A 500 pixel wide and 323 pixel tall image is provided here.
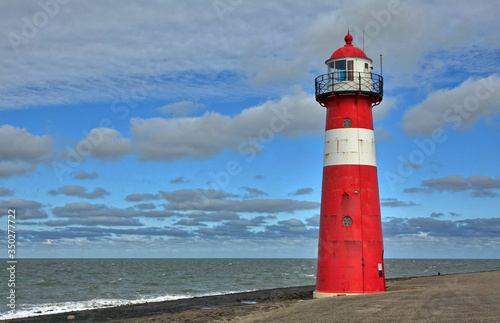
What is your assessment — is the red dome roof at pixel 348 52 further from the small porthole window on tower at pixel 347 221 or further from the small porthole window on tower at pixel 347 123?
the small porthole window on tower at pixel 347 221

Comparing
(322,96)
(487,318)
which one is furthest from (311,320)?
(322,96)

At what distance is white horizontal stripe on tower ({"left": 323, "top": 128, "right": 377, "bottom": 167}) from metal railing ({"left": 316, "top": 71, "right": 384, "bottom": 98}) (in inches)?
67.3

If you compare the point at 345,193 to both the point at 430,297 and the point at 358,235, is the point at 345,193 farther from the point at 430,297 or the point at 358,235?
the point at 430,297

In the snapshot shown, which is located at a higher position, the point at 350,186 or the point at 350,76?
the point at 350,76

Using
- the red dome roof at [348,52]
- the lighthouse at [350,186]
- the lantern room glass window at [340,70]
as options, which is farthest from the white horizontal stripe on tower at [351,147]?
the red dome roof at [348,52]

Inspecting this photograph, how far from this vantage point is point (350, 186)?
23.3m

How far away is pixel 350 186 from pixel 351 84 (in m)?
4.53

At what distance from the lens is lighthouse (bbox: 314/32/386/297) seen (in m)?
23.2

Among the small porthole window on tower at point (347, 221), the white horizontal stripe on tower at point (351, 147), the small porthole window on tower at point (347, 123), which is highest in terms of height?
the small porthole window on tower at point (347, 123)

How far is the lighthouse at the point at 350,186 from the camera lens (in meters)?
23.2

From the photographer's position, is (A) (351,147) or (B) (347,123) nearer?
(A) (351,147)

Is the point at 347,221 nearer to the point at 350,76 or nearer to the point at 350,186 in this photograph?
the point at 350,186

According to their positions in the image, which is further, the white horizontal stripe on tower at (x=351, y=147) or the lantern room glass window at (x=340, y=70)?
the lantern room glass window at (x=340, y=70)

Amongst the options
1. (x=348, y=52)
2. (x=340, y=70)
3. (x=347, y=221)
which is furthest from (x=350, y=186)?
(x=348, y=52)
